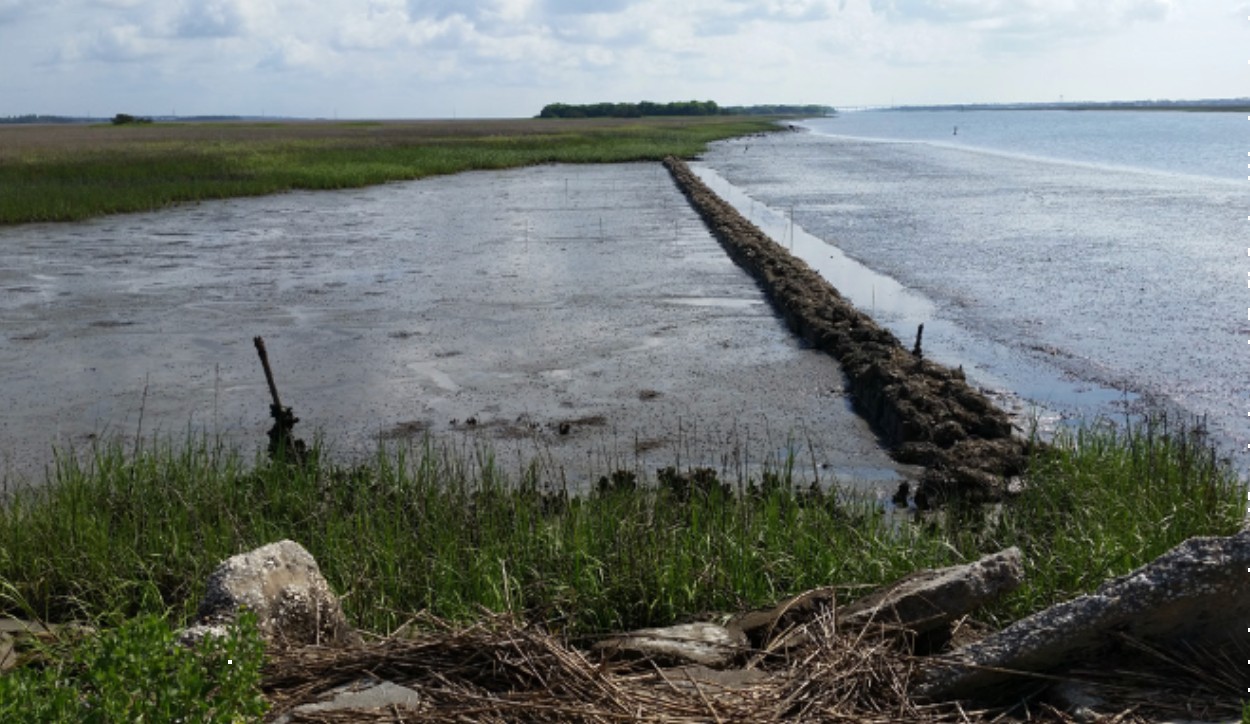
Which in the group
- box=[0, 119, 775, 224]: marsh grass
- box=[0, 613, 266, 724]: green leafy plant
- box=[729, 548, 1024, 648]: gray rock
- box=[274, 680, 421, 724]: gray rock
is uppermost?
box=[0, 119, 775, 224]: marsh grass

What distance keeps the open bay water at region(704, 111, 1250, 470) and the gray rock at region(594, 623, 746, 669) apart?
20.6 ft

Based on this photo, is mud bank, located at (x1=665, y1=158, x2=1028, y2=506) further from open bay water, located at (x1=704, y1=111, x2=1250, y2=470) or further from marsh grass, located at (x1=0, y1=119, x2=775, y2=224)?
marsh grass, located at (x1=0, y1=119, x2=775, y2=224)

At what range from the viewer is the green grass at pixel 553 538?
17.4 feet

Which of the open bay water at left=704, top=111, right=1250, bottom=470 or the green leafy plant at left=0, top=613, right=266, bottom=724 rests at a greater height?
the green leafy plant at left=0, top=613, right=266, bottom=724

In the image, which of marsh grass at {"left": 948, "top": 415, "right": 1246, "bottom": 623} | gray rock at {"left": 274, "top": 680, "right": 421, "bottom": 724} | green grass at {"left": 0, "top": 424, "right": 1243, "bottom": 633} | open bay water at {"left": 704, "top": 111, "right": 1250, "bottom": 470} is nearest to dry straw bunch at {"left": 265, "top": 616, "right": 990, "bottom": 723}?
gray rock at {"left": 274, "top": 680, "right": 421, "bottom": 724}

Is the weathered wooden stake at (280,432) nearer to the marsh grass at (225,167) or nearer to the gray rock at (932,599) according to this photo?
the gray rock at (932,599)

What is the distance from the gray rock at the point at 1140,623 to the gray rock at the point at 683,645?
0.81 metres

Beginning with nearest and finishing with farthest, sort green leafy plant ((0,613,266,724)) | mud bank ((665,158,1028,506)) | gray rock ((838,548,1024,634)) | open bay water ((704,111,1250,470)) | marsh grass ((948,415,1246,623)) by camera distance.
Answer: green leafy plant ((0,613,266,724)) < gray rock ((838,548,1024,634)) < marsh grass ((948,415,1246,623)) < mud bank ((665,158,1028,506)) < open bay water ((704,111,1250,470))

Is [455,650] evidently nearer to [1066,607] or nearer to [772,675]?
[772,675]

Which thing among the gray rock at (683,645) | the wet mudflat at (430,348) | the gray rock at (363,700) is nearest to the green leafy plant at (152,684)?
the gray rock at (363,700)

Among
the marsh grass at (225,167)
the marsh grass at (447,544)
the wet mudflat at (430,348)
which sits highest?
the marsh grass at (225,167)

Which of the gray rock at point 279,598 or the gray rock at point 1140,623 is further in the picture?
the gray rock at point 279,598

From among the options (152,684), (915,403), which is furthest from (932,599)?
(915,403)

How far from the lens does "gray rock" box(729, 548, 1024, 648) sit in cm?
413
